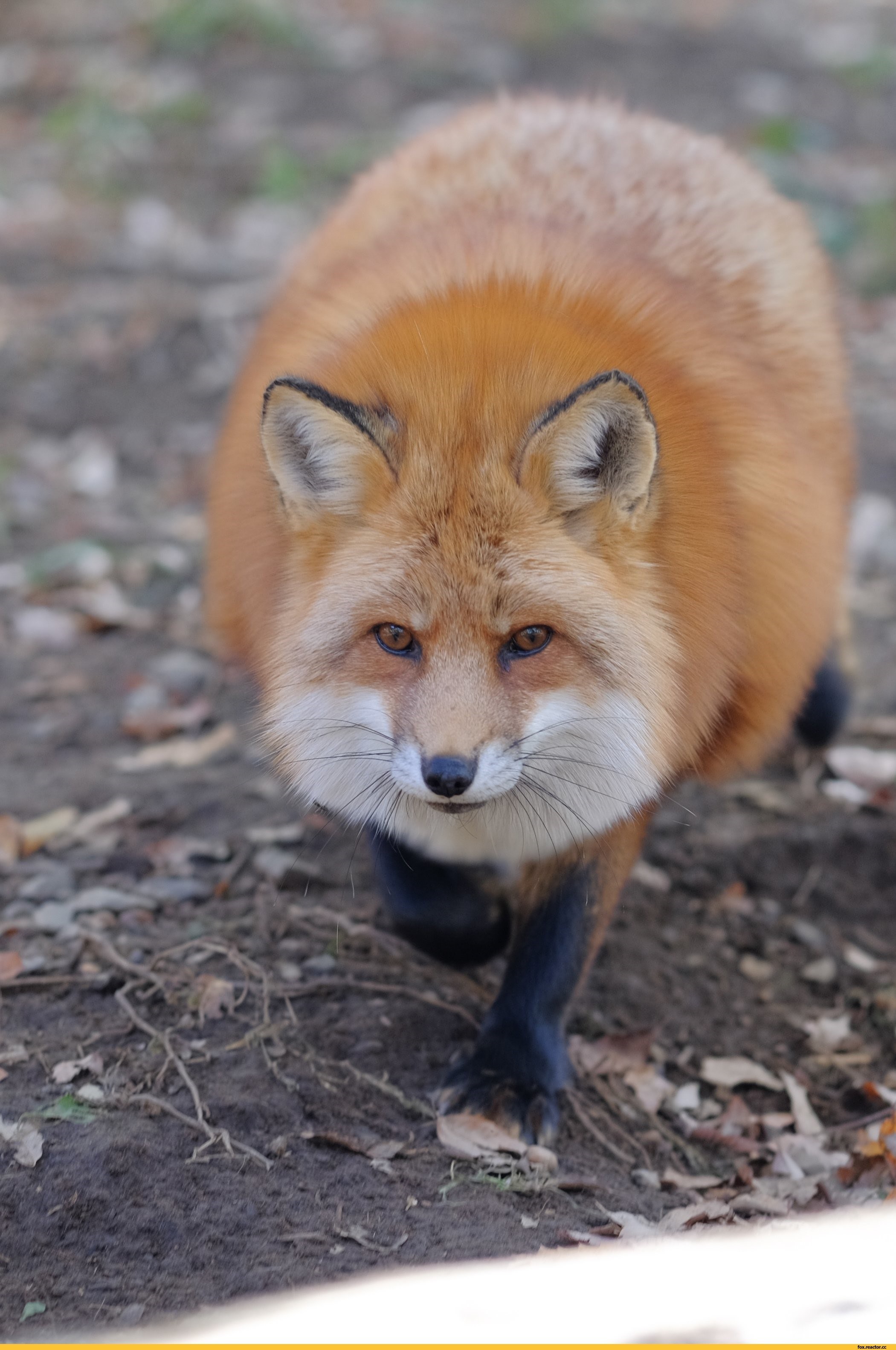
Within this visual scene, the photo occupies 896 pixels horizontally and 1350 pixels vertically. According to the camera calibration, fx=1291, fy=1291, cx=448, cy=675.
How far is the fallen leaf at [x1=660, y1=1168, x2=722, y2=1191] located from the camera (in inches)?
128

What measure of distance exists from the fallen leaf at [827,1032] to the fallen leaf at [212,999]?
176 centimetres

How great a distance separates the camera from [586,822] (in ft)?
10.2

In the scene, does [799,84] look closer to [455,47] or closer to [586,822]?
[455,47]

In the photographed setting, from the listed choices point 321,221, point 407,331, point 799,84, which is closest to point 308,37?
point 799,84

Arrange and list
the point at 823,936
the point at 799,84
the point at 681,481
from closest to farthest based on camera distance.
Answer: the point at 681,481, the point at 823,936, the point at 799,84

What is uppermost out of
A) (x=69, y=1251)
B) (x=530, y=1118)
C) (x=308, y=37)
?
(x=308, y=37)

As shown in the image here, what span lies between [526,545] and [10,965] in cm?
190

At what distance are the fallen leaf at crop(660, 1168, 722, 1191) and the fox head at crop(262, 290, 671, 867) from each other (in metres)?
0.94

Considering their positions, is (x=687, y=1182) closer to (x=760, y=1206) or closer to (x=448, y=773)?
(x=760, y=1206)

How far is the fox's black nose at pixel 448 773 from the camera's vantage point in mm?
2604

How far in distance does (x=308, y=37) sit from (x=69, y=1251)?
38.2 ft

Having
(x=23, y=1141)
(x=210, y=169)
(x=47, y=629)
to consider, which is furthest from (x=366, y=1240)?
(x=210, y=169)

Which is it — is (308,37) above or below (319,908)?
above

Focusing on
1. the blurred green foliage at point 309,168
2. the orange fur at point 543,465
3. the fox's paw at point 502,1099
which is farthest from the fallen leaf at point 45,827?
the blurred green foliage at point 309,168
